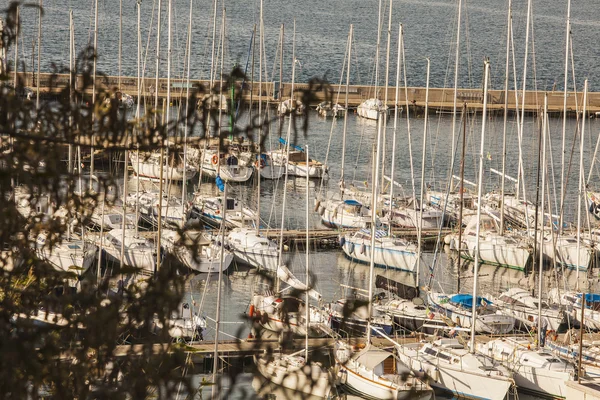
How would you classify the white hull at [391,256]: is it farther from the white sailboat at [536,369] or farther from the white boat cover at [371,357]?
the white boat cover at [371,357]

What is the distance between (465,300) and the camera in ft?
74.0

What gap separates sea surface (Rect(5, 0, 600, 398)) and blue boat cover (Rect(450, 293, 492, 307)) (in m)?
2.29

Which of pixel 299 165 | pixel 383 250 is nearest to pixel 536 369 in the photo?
pixel 383 250

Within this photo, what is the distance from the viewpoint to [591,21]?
111m

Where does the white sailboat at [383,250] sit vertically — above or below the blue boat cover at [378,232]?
below

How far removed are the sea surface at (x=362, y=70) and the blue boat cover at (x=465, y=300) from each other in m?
2.29

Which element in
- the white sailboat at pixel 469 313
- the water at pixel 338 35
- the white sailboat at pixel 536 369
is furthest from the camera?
the water at pixel 338 35

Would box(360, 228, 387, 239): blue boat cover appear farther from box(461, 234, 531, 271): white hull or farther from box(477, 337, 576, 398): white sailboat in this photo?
box(477, 337, 576, 398): white sailboat

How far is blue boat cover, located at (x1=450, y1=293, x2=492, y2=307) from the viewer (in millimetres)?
22406

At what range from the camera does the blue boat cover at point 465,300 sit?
73.5 feet

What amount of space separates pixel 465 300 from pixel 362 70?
153 feet

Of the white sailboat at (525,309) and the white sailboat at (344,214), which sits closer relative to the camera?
the white sailboat at (525,309)

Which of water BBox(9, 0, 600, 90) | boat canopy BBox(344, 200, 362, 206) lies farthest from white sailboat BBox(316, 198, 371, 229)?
water BBox(9, 0, 600, 90)

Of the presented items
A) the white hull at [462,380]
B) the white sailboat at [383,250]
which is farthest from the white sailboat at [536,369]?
the white sailboat at [383,250]
